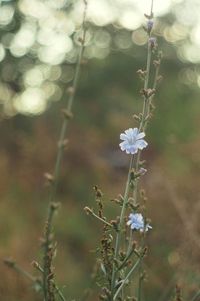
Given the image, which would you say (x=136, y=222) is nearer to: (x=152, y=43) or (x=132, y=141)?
(x=132, y=141)

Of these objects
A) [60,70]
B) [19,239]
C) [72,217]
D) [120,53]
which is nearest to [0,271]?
[19,239]

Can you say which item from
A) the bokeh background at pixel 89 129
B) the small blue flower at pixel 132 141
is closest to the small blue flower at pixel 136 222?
the small blue flower at pixel 132 141

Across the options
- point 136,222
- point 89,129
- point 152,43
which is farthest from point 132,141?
point 89,129

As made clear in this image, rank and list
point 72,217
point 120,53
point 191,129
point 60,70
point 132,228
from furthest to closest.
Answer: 1. point 60,70
2. point 120,53
3. point 191,129
4. point 72,217
5. point 132,228

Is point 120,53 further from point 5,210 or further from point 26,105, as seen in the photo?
point 5,210

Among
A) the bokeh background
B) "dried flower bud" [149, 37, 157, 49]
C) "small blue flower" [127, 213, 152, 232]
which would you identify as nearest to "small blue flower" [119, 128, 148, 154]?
Result: "small blue flower" [127, 213, 152, 232]

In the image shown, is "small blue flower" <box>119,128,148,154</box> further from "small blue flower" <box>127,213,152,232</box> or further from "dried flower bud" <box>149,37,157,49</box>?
"dried flower bud" <box>149,37,157,49</box>

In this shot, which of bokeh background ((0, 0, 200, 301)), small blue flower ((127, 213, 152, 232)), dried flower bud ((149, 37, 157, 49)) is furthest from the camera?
bokeh background ((0, 0, 200, 301))

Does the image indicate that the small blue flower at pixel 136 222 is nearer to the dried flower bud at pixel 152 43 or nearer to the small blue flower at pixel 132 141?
the small blue flower at pixel 132 141

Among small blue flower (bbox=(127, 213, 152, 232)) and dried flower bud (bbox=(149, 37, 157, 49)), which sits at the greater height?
dried flower bud (bbox=(149, 37, 157, 49))
